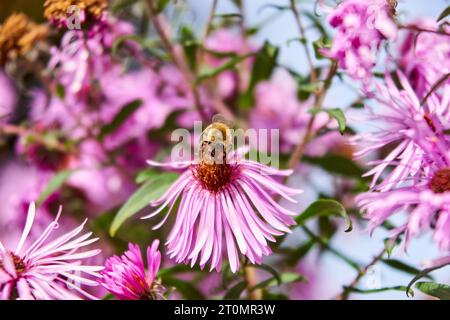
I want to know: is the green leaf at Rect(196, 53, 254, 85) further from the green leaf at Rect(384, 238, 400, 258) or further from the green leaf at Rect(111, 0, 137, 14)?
the green leaf at Rect(384, 238, 400, 258)

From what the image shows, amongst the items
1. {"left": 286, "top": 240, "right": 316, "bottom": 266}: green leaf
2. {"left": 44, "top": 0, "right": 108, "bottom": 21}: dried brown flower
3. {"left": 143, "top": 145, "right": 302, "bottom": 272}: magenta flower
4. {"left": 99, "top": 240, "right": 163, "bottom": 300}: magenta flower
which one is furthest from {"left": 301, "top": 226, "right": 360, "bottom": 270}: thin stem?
{"left": 44, "top": 0, "right": 108, "bottom": 21}: dried brown flower

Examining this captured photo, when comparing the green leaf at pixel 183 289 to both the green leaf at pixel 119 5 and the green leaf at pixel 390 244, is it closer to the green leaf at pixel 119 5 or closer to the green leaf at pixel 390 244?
the green leaf at pixel 390 244

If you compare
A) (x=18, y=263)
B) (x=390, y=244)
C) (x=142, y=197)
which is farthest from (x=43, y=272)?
(x=390, y=244)

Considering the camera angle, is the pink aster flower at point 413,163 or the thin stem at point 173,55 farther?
the thin stem at point 173,55

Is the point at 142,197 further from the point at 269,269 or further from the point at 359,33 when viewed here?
the point at 359,33

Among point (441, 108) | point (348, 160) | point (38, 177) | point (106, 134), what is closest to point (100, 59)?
point (106, 134)

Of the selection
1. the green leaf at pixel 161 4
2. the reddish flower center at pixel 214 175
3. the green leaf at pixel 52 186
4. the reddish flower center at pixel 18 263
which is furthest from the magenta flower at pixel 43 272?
the green leaf at pixel 161 4
